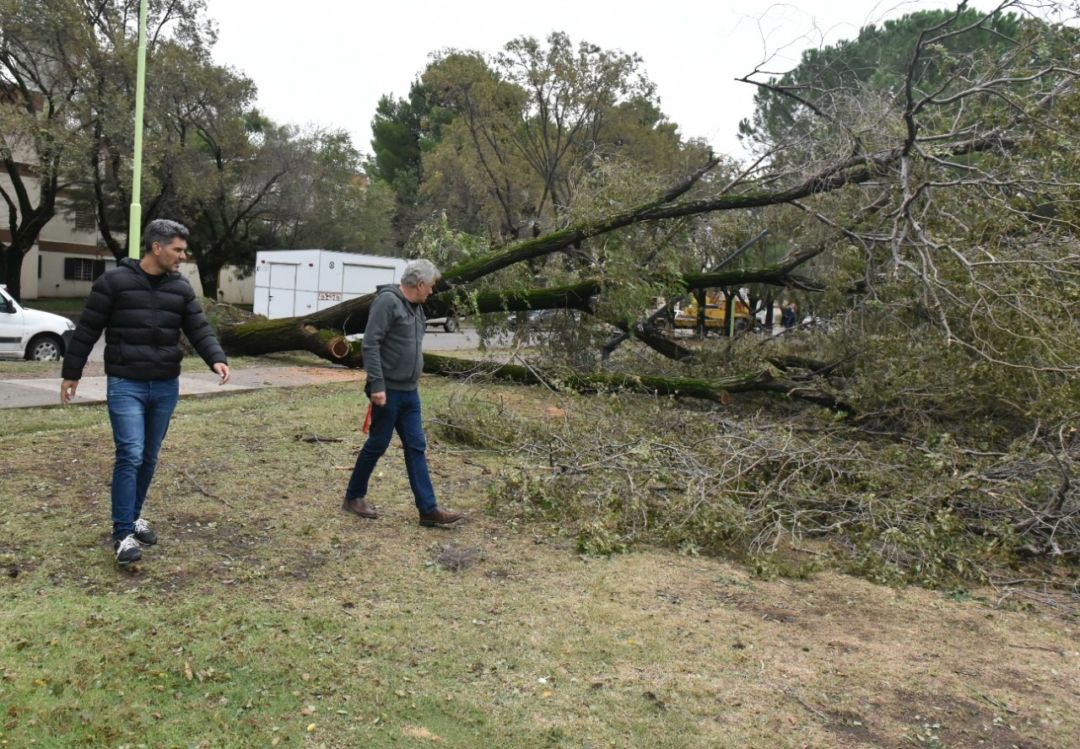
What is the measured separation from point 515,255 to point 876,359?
436cm

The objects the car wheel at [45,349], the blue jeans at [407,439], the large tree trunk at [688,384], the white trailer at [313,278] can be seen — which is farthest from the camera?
the white trailer at [313,278]

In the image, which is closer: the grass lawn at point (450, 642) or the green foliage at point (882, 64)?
the grass lawn at point (450, 642)

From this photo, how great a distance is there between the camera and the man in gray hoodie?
516 cm

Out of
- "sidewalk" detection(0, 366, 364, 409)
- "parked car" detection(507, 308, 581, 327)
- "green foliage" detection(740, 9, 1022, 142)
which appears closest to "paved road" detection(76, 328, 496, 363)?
"sidewalk" detection(0, 366, 364, 409)

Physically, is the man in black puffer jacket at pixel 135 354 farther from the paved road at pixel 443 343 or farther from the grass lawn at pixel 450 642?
the paved road at pixel 443 343

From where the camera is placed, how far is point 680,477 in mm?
6074

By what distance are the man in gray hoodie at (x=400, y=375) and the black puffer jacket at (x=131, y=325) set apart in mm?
1086

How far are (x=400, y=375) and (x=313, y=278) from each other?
63.0ft

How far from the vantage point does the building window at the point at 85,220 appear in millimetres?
31422

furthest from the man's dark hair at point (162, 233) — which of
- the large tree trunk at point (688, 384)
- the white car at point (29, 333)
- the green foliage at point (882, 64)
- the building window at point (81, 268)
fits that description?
the building window at point (81, 268)

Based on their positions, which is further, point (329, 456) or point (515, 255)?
point (515, 255)

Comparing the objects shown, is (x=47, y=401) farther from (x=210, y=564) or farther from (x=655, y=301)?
(x=655, y=301)

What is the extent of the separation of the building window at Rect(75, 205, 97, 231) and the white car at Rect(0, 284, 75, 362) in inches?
772

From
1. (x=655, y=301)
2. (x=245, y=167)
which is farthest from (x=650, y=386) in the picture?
(x=245, y=167)
